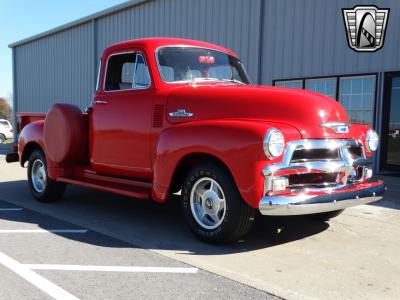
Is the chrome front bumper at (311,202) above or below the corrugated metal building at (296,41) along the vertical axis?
below

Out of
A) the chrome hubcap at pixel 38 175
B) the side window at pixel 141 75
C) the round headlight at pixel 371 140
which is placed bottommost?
the chrome hubcap at pixel 38 175

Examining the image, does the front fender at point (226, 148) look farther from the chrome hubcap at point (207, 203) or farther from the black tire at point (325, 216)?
the black tire at point (325, 216)

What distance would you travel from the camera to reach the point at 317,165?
409 centimetres

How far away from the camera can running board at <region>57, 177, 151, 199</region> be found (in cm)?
498

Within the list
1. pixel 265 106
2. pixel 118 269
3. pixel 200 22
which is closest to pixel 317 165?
pixel 265 106

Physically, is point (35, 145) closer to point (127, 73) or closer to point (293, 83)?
point (127, 73)

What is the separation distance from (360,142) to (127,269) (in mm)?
2679

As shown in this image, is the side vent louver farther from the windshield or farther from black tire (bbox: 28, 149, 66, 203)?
black tire (bbox: 28, 149, 66, 203)

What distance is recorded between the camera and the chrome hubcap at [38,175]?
678cm

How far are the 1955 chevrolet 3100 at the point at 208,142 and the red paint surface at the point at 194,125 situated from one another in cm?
1

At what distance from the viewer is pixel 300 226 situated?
517 cm

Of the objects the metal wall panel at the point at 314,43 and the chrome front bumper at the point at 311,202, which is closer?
the chrome front bumper at the point at 311,202

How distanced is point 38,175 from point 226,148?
3.98 metres

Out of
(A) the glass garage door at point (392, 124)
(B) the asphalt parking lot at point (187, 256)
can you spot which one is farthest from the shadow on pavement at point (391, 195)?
(A) the glass garage door at point (392, 124)
